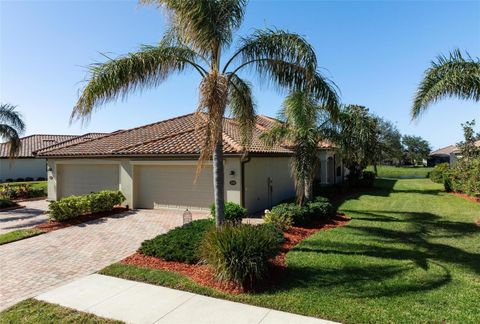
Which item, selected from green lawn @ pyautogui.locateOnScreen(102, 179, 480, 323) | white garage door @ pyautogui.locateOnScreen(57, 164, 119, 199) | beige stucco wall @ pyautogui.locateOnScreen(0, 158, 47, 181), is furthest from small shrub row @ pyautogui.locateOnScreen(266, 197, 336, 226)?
beige stucco wall @ pyautogui.locateOnScreen(0, 158, 47, 181)

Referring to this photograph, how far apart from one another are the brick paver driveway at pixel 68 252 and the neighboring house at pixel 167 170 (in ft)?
6.95

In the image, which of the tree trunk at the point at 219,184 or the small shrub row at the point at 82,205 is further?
the small shrub row at the point at 82,205

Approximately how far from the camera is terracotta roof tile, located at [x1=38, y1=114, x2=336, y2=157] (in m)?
15.0

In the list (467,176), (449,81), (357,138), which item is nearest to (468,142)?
(467,176)

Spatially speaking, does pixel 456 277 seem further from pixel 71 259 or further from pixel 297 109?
pixel 71 259

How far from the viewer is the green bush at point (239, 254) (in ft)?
20.6

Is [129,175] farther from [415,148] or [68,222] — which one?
[415,148]

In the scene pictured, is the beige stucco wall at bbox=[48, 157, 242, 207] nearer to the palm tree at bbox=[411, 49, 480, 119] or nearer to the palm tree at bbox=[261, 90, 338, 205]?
the palm tree at bbox=[261, 90, 338, 205]

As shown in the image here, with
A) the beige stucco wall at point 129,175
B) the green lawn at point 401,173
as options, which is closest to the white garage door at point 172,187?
the beige stucco wall at point 129,175

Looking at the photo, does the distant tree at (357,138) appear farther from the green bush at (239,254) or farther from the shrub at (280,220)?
the green bush at (239,254)

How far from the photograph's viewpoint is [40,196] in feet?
73.2

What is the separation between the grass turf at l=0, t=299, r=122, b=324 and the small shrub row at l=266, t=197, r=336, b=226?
706cm

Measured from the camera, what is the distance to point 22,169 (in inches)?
1412

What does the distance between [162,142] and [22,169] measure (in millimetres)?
27919
